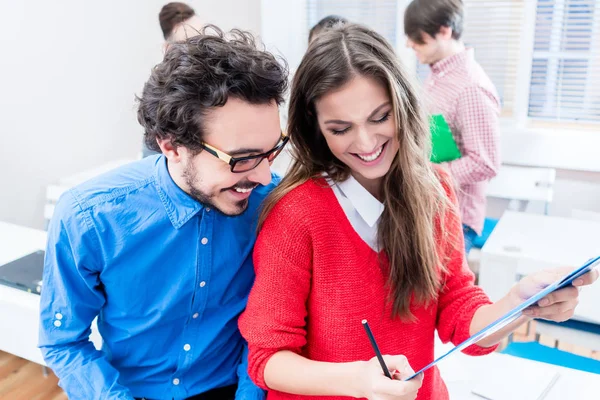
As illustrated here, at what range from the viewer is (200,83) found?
99 centimetres

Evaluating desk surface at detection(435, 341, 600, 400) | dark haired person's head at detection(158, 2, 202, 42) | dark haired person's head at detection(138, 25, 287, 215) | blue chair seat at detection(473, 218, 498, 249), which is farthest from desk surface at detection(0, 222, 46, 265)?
blue chair seat at detection(473, 218, 498, 249)

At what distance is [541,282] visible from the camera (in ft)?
3.32

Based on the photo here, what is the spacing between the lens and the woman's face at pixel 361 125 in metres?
1.04

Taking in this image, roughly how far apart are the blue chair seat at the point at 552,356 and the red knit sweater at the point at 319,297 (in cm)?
73

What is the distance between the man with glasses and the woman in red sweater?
86mm

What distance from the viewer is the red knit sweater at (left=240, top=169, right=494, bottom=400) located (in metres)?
1.02

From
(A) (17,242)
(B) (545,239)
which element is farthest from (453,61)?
(A) (17,242)

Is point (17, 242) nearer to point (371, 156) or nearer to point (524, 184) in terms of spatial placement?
point (371, 156)

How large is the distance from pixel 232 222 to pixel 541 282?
572 millimetres

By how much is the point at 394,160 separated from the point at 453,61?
4.92ft

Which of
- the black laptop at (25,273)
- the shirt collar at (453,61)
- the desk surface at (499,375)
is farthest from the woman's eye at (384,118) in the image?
the shirt collar at (453,61)

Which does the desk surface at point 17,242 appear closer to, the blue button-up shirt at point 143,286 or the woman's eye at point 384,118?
the blue button-up shirt at point 143,286

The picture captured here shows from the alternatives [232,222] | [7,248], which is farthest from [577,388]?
[7,248]

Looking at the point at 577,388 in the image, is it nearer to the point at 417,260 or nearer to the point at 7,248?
the point at 417,260
